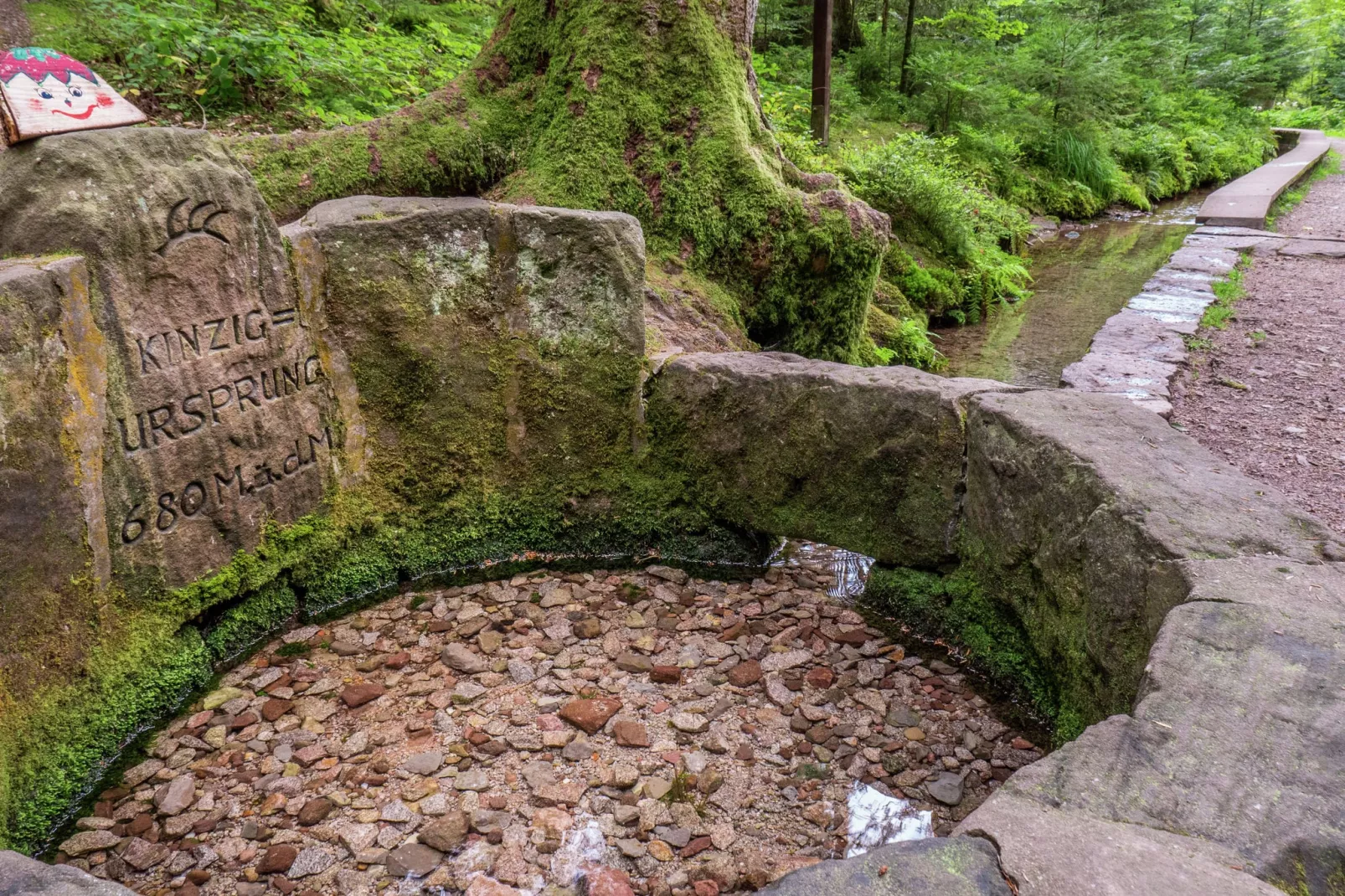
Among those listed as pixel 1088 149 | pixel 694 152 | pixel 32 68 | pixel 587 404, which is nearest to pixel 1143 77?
pixel 1088 149

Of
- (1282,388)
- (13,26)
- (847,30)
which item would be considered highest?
(847,30)

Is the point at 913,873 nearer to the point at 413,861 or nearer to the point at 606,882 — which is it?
the point at 606,882

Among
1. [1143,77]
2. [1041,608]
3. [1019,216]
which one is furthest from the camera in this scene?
[1143,77]

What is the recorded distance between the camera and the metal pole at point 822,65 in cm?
826

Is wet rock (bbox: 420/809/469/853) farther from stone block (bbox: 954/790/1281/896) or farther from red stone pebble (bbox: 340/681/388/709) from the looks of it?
stone block (bbox: 954/790/1281/896)

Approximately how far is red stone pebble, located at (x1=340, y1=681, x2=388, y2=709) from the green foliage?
439 centimetres

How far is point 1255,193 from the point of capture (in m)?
11.8

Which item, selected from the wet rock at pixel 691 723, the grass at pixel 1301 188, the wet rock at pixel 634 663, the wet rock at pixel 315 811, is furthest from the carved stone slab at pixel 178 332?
the grass at pixel 1301 188

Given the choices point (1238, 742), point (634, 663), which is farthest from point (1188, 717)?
point (634, 663)

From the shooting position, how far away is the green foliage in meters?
6.02

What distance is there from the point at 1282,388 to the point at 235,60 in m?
7.25

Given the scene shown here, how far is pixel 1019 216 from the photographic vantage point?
408 inches

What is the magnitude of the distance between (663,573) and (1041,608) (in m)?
1.56

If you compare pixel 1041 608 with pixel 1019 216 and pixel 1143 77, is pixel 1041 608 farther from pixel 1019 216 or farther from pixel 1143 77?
pixel 1143 77
